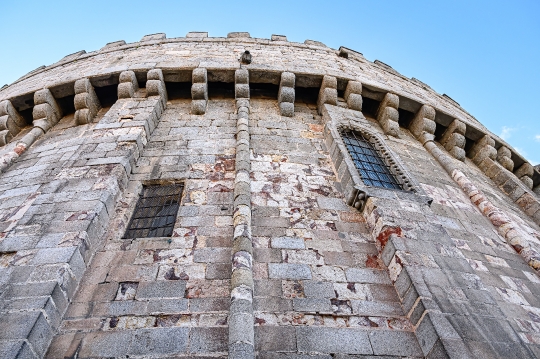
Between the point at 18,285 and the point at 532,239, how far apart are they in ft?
21.8

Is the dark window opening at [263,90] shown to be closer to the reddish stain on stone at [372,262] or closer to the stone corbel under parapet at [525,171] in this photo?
the reddish stain on stone at [372,262]

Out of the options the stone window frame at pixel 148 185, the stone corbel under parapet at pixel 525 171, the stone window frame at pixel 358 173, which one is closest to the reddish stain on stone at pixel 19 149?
the stone window frame at pixel 148 185

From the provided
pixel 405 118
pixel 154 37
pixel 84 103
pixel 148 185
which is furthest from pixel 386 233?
pixel 154 37

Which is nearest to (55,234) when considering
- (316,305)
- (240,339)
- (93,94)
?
(240,339)

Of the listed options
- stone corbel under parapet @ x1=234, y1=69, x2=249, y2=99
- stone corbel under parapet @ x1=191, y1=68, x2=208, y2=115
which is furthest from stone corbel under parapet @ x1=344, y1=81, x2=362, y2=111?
stone corbel under parapet @ x1=191, y1=68, x2=208, y2=115

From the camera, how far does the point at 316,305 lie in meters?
3.25

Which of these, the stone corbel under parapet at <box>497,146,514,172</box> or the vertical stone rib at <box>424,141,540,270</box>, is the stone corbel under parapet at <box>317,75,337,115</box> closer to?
the vertical stone rib at <box>424,141,540,270</box>

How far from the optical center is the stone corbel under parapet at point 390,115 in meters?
6.70

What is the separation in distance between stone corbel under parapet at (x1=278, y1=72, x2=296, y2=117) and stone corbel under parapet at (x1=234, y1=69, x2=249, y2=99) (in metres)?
0.67

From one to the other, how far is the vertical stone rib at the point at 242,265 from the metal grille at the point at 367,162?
1743mm

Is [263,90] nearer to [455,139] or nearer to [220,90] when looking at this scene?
[220,90]

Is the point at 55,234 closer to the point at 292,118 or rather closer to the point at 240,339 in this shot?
the point at 240,339

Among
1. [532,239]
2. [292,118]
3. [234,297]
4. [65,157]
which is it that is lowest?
[234,297]

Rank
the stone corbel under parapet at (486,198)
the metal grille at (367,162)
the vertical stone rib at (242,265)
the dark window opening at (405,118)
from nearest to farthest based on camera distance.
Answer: the vertical stone rib at (242,265)
the stone corbel under parapet at (486,198)
the metal grille at (367,162)
the dark window opening at (405,118)
